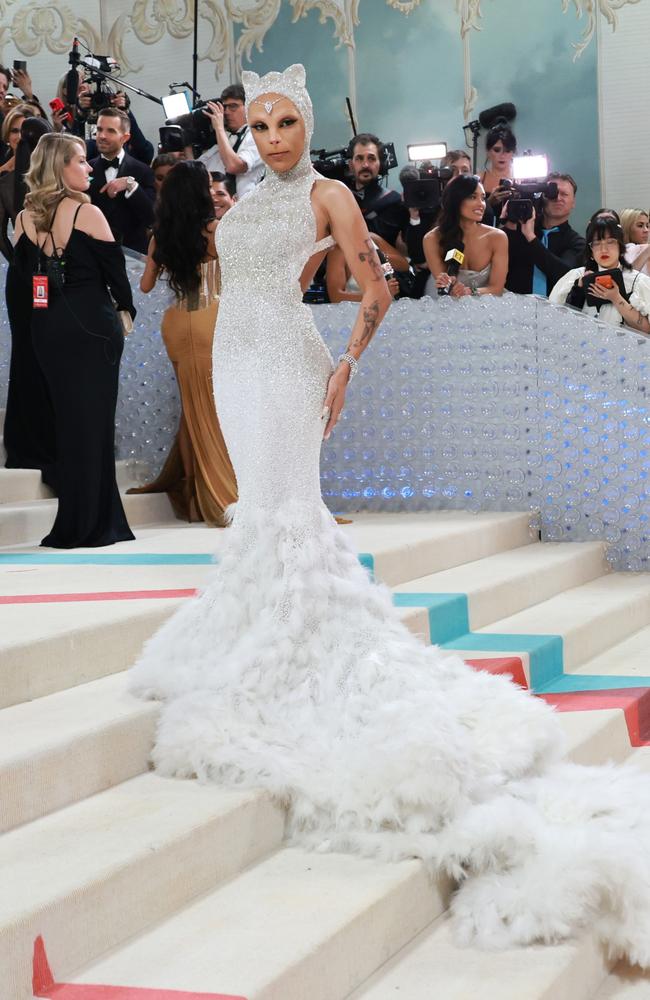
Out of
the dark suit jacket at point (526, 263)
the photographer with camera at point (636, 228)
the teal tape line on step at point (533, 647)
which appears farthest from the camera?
the photographer with camera at point (636, 228)

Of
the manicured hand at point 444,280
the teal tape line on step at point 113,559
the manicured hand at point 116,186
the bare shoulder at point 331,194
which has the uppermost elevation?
the manicured hand at point 116,186

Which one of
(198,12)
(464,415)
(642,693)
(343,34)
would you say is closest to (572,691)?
(642,693)

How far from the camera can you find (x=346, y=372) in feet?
10.2

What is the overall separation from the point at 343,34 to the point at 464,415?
16.7ft

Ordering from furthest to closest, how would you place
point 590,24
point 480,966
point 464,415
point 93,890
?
point 590,24 → point 464,415 → point 480,966 → point 93,890

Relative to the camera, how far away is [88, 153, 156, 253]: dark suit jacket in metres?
6.90

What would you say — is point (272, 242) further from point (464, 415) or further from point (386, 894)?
point (464, 415)

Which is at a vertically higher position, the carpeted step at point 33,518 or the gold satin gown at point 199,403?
the gold satin gown at point 199,403

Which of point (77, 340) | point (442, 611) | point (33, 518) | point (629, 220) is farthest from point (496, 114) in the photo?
point (442, 611)

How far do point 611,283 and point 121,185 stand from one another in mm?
2529

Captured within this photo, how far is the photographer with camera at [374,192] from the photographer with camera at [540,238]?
1.91 ft

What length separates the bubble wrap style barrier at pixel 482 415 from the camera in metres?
6.04

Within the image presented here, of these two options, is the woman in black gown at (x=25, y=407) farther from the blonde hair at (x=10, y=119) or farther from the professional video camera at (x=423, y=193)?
the professional video camera at (x=423, y=193)

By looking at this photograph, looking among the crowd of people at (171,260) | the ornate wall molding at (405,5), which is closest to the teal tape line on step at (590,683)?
the crowd of people at (171,260)
